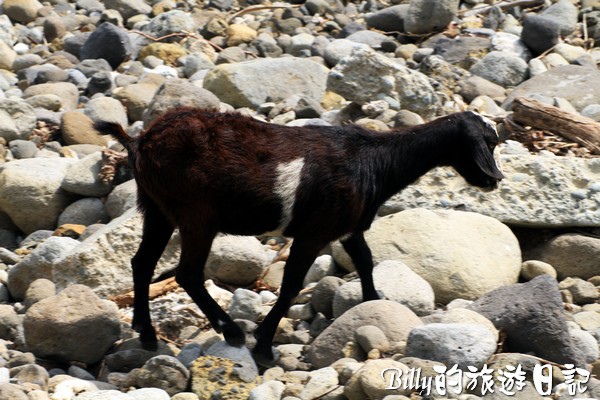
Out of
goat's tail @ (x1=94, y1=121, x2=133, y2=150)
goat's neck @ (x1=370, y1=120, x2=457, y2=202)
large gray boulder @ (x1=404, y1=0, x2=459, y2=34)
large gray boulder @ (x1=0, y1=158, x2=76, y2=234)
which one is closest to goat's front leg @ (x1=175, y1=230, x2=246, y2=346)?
goat's tail @ (x1=94, y1=121, x2=133, y2=150)

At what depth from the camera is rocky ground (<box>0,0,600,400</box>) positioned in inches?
254

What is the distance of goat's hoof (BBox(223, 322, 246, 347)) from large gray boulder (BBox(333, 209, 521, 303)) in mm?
1862

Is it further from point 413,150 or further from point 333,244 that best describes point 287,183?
point 333,244

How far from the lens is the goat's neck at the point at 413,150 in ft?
24.4

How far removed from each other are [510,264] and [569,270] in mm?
630

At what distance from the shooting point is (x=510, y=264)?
Result: 838cm

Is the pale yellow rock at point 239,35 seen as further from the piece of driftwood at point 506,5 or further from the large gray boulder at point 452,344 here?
the large gray boulder at point 452,344

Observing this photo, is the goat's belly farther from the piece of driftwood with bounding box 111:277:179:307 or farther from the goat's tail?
the piece of driftwood with bounding box 111:277:179:307

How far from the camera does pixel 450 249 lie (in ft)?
27.1

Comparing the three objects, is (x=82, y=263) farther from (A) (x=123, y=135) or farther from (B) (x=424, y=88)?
(B) (x=424, y=88)

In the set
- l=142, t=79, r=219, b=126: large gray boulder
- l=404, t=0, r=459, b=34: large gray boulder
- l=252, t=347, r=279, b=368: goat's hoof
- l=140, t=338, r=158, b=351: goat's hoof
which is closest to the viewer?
l=252, t=347, r=279, b=368: goat's hoof

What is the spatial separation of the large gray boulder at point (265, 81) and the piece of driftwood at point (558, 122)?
112 inches

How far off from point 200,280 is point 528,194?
3443mm

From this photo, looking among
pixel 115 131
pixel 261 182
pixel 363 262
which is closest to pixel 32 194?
pixel 115 131
